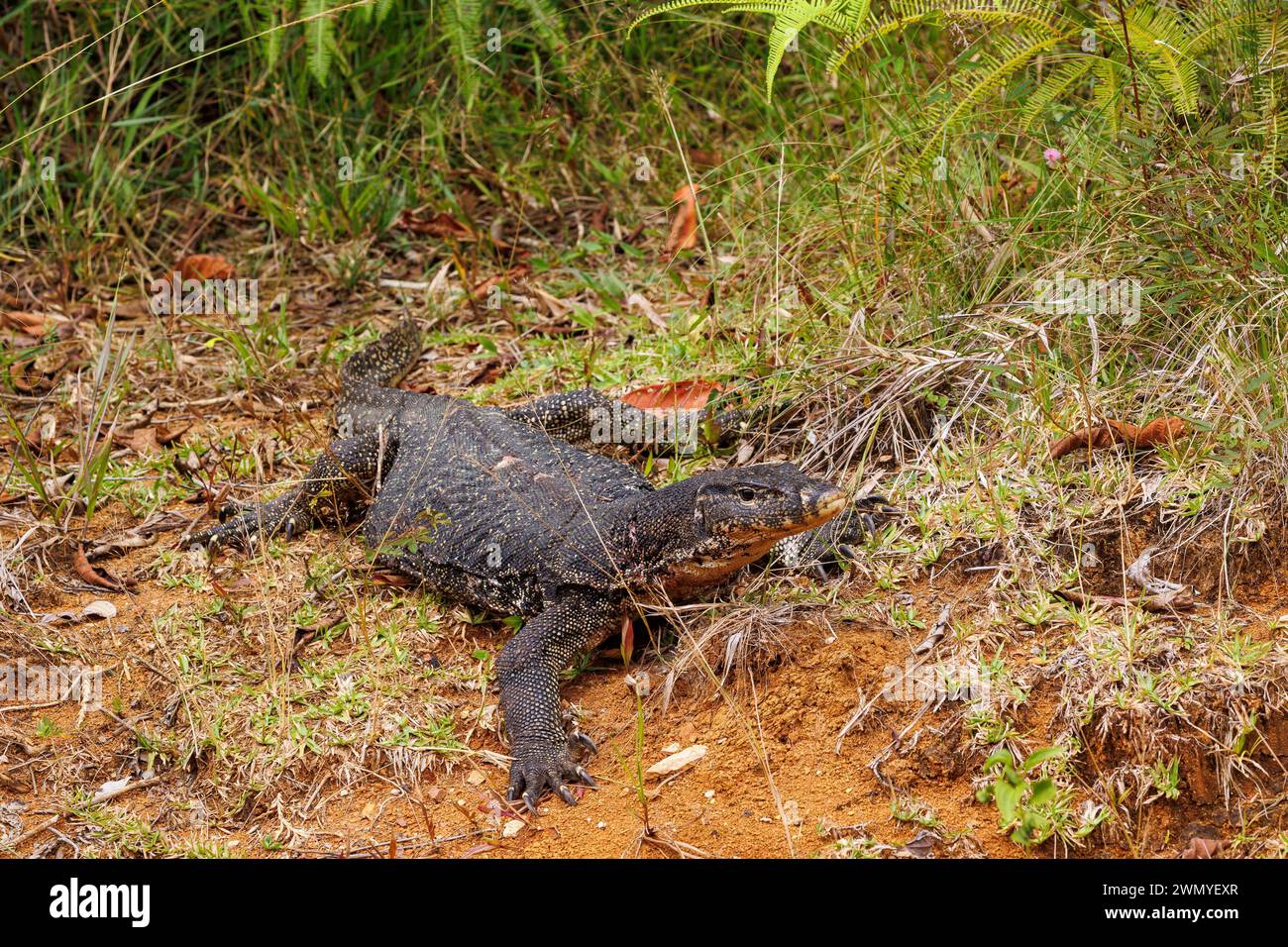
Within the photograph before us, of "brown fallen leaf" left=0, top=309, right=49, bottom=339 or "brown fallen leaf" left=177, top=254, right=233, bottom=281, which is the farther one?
"brown fallen leaf" left=177, top=254, right=233, bottom=281

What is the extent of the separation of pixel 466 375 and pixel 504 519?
6.19 feet

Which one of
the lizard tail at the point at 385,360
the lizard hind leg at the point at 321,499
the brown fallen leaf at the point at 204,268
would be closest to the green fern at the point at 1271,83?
the lizard hind leg at the point at 321,499

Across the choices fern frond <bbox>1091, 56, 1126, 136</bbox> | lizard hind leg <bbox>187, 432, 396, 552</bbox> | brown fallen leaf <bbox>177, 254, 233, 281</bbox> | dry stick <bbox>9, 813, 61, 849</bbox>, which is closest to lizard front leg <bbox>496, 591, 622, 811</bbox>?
lizard hind leg <bbox>187, 432, 396, 552</bbox>

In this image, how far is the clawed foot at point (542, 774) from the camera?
14.1ft

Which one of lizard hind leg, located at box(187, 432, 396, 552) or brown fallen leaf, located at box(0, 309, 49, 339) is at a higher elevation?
brown fallen leaf, located at box(0, 309, 49, 339)

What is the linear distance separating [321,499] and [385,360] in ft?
3.37

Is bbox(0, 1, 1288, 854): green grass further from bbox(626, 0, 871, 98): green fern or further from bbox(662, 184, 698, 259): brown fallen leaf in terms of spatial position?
bbox(626, 0, 871, 98): green fern

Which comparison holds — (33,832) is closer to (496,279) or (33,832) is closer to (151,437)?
(151,437)

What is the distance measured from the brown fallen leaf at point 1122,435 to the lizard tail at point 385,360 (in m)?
3.51

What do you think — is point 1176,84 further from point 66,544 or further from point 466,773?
point 66,544

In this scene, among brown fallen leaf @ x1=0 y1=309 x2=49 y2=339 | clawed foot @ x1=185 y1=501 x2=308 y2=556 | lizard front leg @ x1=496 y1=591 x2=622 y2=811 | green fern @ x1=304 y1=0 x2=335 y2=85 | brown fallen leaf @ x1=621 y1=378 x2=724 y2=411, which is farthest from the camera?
brown fallen leaf @ x1=0 y1=309 x2=49 y2=339

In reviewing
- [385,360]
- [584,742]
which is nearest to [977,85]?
[584,742]

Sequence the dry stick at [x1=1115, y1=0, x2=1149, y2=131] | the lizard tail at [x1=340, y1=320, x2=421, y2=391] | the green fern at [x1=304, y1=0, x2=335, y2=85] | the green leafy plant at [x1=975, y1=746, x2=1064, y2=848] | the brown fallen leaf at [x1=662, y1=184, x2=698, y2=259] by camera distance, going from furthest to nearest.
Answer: the brown fallen leaf at [x1=662, y1=184, x2=698, y2=259] < the green fern at [x1=304, y1=0, x2=335, y2=85] < the lizard tail at [x1=340, y1=320, x2=421, y2=391] < the dry stick at [x1=1115, y1=0, x2=1149, y2=131] < the green leafy plant at [x1=975, y1=746, x2=1064, y2=848]

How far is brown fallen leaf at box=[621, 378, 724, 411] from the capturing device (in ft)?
19.8
